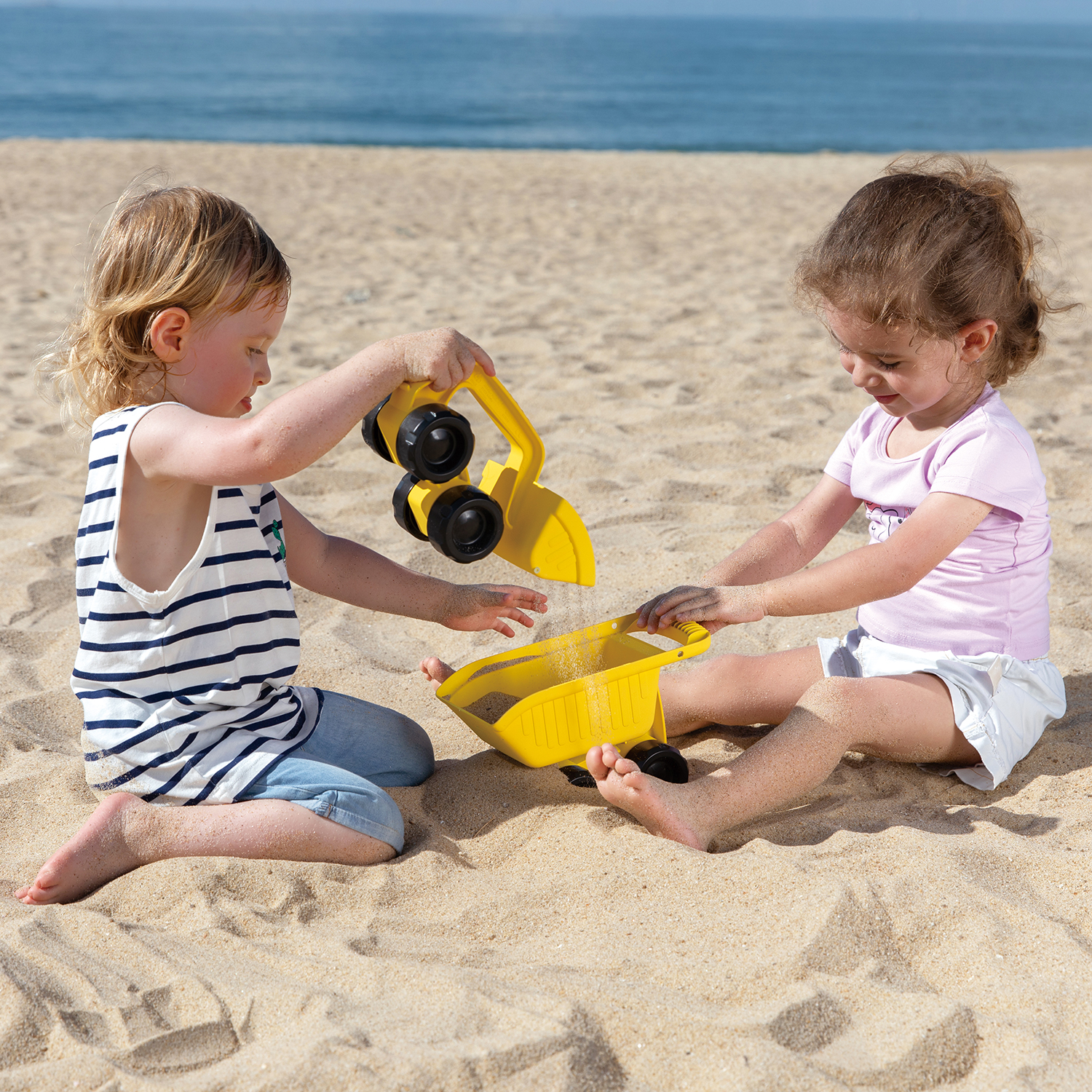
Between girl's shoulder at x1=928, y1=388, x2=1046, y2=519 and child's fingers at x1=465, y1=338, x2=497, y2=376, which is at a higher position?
child's fingers at x1=465, y1=338, x2=497, y2=376

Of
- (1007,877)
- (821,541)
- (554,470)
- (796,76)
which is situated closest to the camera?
(1007,877)

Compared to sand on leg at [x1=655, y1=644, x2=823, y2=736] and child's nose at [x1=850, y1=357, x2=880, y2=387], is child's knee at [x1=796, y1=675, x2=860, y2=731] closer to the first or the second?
sand on leg at [x1=655, y1=644, x2=823, y2=736]

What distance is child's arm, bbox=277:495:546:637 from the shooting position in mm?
2180

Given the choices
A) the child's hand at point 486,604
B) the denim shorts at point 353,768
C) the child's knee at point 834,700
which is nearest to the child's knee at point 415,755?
the denim shorts at point 353,768

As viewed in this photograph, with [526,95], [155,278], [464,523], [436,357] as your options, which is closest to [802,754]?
[464,523]

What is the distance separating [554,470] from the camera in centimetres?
353

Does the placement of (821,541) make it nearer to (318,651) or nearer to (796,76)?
(318,651)

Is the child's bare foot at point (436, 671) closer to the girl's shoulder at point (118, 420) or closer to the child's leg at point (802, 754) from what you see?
the child's leg at point (802, 754)

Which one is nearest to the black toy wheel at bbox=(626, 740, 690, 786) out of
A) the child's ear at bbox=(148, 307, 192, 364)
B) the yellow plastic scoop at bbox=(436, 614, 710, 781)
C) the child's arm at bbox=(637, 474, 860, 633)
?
the yellow plastic scoop at bbox=(436, 614, 710, 781)

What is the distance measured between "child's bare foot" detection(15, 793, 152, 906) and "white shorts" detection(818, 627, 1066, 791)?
1331 mm

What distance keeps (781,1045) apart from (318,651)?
1.53 metres

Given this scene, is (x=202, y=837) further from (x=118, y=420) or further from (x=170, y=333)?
(x=170, y=333)

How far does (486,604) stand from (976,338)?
108 centimetres

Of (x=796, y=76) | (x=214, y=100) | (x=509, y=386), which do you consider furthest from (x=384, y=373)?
(x=796, y=76)
